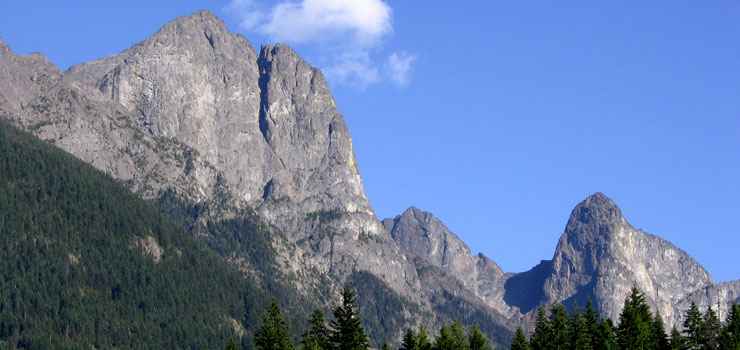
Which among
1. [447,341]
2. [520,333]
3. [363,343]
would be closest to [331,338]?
[363,343]

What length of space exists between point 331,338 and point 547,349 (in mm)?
30240

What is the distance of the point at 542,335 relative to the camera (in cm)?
16812

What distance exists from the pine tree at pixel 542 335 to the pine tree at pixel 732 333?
19680mm

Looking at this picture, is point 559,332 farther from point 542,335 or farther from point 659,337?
point 659,337

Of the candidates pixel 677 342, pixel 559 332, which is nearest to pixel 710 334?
pixel 677 342

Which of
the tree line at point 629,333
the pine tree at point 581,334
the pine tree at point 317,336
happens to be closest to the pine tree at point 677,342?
the tree line at point 629,333

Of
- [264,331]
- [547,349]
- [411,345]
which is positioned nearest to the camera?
[264,331]

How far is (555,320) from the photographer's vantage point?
6609 inches

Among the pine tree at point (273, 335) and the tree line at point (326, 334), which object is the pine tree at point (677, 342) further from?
the pine tree at point (273, 335)

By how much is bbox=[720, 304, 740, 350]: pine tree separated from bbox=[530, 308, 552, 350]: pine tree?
19.7 metres

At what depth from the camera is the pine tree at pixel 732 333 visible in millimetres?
160250

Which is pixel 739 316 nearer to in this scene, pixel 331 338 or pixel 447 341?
pixel 447 341

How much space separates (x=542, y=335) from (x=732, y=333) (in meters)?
21.9

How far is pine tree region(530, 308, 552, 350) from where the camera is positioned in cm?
16650
